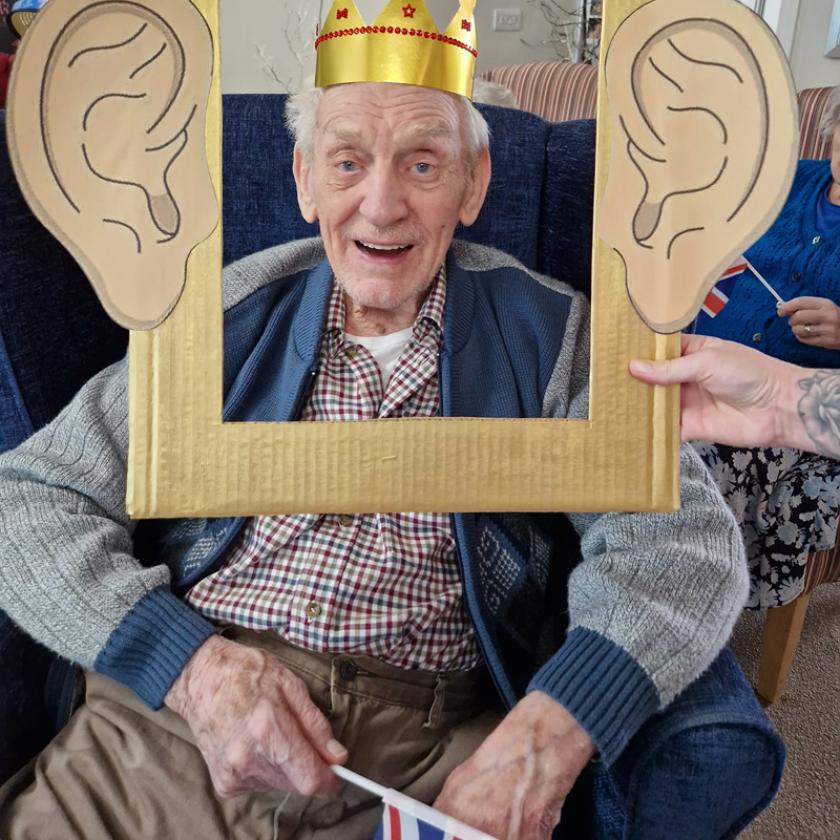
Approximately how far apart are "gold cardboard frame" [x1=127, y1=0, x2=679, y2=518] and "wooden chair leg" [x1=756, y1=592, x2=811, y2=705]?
1336 millimetres

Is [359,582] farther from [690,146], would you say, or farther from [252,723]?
[690,146]

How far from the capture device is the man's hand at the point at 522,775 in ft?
2.60

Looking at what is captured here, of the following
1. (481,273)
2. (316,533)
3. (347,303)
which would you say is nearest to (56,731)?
(316,533)

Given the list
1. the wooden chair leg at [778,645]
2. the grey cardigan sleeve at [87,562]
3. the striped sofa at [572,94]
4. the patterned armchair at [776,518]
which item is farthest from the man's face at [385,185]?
the wooden chair leg at [778,645]

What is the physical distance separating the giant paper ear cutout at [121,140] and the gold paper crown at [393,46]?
0.12 metres

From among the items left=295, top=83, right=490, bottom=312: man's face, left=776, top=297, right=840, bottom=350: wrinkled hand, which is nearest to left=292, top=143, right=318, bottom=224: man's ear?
left=295, top=83, right=490, bottom=312: man's face

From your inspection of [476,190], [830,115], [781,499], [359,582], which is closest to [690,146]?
[476,190]

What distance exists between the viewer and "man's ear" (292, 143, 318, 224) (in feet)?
2.63

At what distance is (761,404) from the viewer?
0.84 m

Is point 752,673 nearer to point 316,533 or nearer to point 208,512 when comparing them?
point 316,533

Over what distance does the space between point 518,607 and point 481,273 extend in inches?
16.6

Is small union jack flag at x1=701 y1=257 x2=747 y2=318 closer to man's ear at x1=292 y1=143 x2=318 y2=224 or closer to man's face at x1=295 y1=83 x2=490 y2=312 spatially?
man's face at x1=295 y1=83 x2=490 y2=312

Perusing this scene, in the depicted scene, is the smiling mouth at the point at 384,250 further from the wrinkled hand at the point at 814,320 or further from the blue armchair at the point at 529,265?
the wrinkled hand at the point at 814,320

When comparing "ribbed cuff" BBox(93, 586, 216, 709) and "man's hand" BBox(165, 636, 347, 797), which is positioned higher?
"ribbed cuff" BBox(93, 586, 216, 709)
